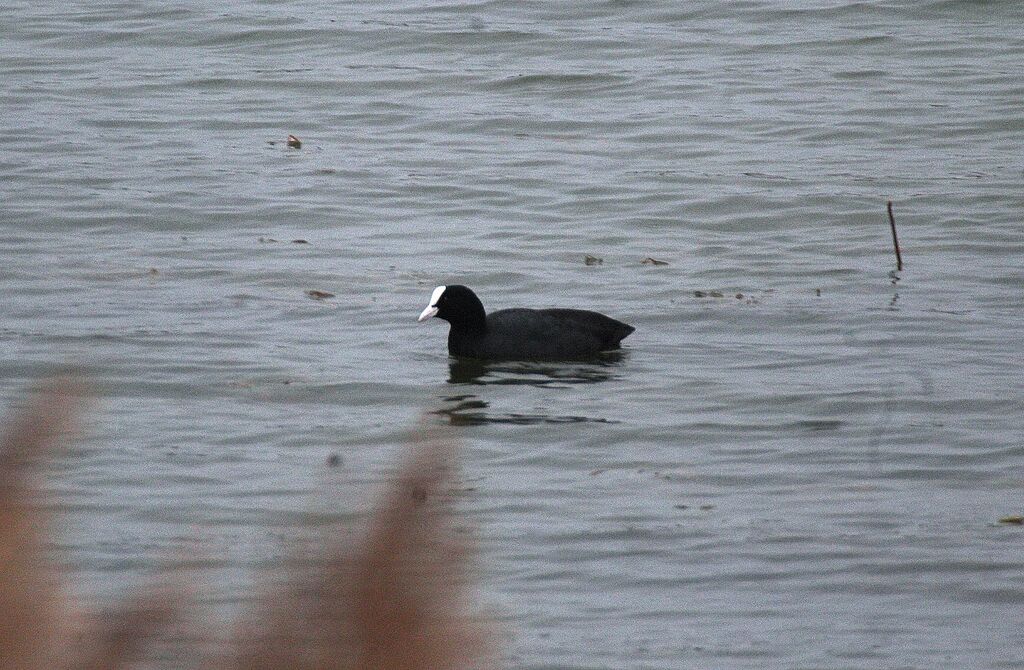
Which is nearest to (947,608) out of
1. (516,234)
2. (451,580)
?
(451,580)

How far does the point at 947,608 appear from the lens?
6.17m

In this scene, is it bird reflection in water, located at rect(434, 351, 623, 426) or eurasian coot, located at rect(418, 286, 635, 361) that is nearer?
bird reflection in water, located at rect(434, 351, 623, 426)

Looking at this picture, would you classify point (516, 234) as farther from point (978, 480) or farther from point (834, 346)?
point (978, 480)

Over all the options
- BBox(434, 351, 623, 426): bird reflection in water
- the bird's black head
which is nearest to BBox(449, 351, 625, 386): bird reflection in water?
BBox(434, 351, 623, 426): bird reflection in water

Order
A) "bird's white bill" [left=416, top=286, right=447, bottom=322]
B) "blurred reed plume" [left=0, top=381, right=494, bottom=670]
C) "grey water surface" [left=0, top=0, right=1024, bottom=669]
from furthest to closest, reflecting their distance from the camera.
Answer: "bird's white bill" [left=416, top=286, right=447, bottom=322] → "grey water surface" [left=0, top=0, right=1024, bottom=669] → "blurred reed plume" [left=0, top=381, right=494, bottom=670]

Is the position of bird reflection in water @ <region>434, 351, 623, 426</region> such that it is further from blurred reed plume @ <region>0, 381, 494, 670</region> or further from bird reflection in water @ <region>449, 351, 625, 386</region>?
blurred reed plume @ <region>0, 381, 494, 670</region>

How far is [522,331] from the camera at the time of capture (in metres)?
10.8

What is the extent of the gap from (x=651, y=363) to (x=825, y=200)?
5379 mm

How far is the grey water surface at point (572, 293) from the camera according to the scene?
6.57 meters

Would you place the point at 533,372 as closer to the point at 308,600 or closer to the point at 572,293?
the point at 572,293

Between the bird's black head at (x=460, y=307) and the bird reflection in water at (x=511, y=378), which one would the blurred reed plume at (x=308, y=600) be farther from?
the bird's black head at (x=460, y=307)

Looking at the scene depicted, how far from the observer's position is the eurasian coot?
1078 centimetres

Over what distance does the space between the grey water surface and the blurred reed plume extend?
142 mm

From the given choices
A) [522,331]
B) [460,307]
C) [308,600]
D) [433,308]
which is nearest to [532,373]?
[522,331]
